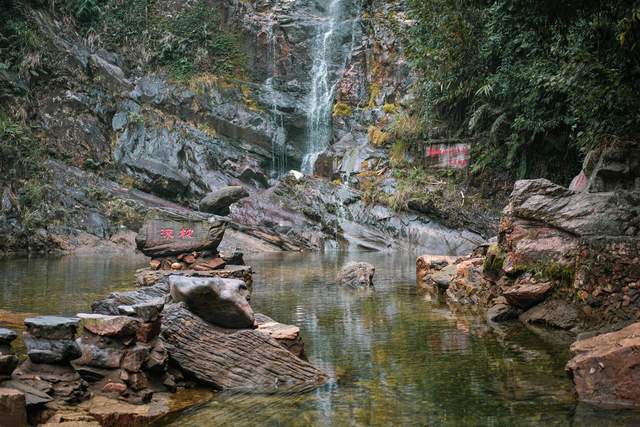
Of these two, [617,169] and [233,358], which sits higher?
[617,169]

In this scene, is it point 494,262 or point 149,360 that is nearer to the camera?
point 149,360

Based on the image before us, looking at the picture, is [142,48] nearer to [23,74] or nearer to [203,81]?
[203,81]

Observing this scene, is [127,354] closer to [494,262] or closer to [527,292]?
[527,292]

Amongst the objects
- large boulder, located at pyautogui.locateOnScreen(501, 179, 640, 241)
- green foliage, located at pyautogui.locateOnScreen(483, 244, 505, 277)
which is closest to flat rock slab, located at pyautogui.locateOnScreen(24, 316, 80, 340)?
large boulder, located at pyautogui.locateOnScreen(501, 179, 640, 241)

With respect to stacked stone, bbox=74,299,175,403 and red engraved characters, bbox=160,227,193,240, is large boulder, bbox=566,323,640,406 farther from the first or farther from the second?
red engraved characters, bbox=160,227,193,240

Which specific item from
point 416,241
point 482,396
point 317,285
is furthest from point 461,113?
point 482,396

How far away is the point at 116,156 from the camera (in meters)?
34.2

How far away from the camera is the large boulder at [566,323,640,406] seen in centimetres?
610

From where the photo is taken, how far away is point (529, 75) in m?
20.8

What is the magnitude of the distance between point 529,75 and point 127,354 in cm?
1787

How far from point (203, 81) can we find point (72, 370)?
3541cm

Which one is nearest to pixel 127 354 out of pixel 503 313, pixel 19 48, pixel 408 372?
pixel 408 372

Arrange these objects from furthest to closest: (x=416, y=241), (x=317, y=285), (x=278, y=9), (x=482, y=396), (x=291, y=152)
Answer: (x=278, y=9)
(x=291, y=152)
(x=416, y=241)
(x=317, y=285)
(x=482, y=396)

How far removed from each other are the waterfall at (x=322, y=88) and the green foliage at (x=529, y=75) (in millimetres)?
8602
